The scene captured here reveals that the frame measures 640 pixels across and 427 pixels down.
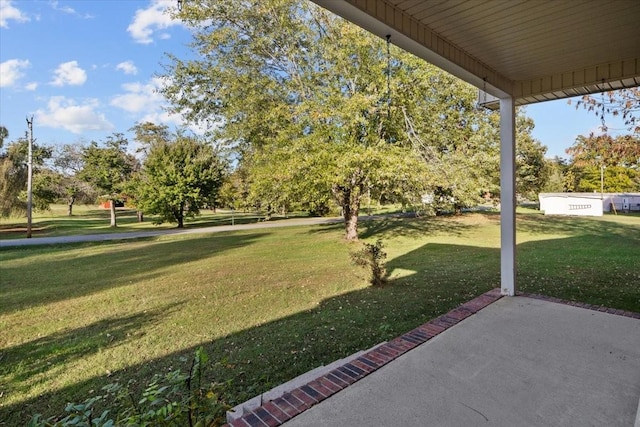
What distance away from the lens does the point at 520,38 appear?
2.67m

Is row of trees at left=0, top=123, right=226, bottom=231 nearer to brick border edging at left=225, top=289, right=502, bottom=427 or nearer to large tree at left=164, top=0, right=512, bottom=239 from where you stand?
large tree at left=164, top=0, right=512, bottom=239

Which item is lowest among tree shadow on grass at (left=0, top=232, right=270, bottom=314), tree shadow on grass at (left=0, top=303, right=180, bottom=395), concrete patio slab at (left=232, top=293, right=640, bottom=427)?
tree shadow on grass at (left=0, top=303, right=180, bottom=395)

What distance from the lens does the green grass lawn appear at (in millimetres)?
3152

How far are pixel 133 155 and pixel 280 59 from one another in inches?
728

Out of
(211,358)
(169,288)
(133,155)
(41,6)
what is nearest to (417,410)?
(211,358)

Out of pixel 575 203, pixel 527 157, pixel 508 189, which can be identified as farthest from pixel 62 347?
pixel 575 203

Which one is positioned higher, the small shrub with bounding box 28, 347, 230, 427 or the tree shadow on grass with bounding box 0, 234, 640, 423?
the small shrub with bounding box 28, 347, 230, 427

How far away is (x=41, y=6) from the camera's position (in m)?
9.37

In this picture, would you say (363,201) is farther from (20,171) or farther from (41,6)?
(20,171)

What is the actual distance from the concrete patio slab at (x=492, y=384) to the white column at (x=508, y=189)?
3.18ft

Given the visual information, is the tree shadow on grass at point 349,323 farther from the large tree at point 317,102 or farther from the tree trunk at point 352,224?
the tree trunk at point 352,224

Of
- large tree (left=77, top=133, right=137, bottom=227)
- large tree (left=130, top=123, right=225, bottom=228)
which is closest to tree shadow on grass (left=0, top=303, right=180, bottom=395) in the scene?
large tree (left=130, top=123, right=225, bottom=228)

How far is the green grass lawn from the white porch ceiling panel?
2.79 meters

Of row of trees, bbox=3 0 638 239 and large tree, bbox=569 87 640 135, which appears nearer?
large tree, bbox=569 87 640 135
